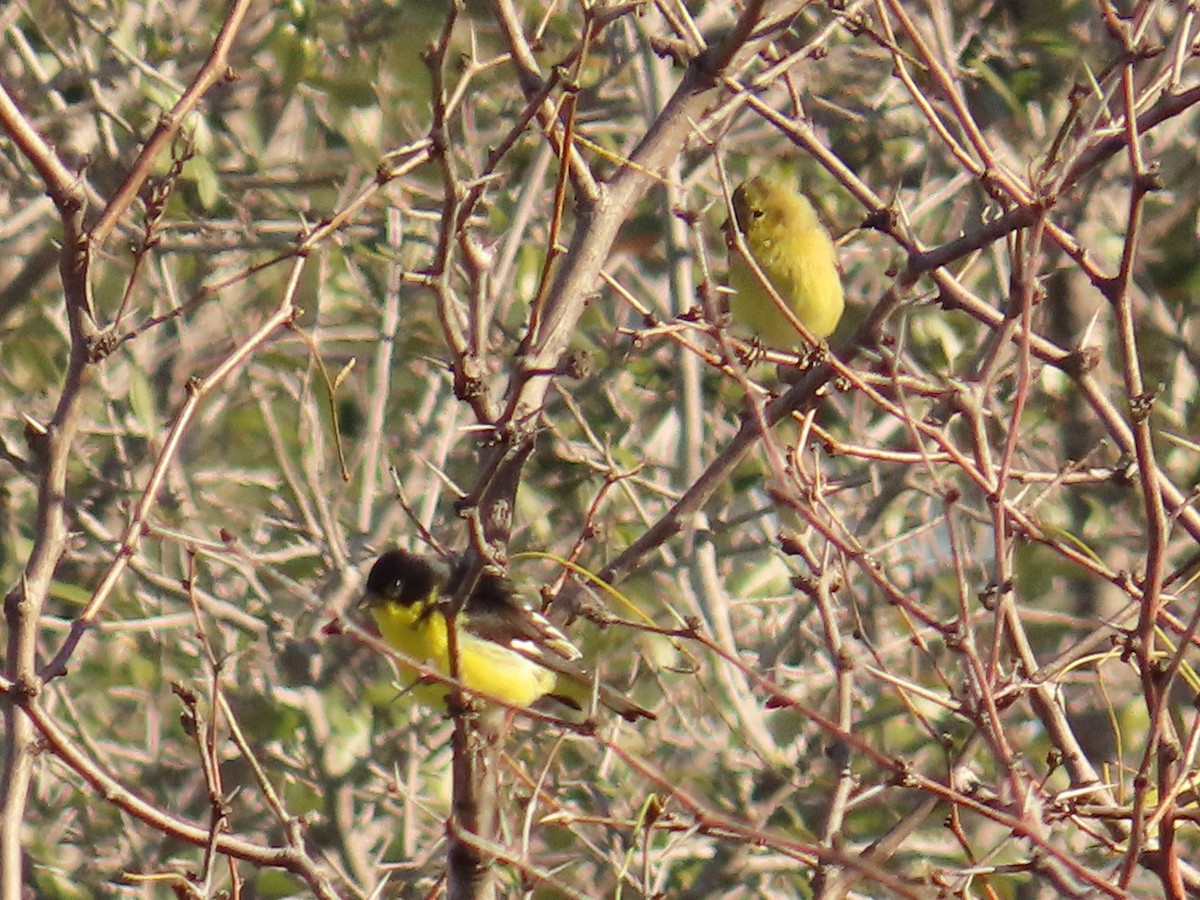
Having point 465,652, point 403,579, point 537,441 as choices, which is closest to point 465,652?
point 465,652

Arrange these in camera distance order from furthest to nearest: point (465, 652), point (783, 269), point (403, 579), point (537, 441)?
1. point (783, 269)
2. point (537, 441)
3. point (403, 579)
4. point (465, 652)

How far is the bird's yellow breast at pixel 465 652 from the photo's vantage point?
4.43 m

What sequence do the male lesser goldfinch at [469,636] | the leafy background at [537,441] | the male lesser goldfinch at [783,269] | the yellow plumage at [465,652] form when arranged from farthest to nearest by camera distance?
1. the leafy background at [537,441]
2. the male lesser goldfinch at [783,269]
3. the yellow plumage at [465,652]
4. the male lesser goldfinch at [469,636]

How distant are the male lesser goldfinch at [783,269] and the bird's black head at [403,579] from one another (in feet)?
3.72

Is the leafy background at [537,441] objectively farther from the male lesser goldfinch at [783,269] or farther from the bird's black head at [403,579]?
the bird's black head at [403,579]

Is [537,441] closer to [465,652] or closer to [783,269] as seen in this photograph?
[465,652]

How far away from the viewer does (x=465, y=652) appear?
4.40 m

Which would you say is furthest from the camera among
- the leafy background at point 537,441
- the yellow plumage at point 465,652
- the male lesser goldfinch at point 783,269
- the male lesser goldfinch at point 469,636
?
the leafy background at point 537,441

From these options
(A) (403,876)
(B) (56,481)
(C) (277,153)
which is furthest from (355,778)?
(B) (56,481)

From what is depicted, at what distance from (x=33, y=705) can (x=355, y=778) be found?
3845 millimetres

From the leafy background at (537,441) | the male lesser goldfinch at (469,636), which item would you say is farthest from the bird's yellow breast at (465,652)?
the leafy background at (537,441)

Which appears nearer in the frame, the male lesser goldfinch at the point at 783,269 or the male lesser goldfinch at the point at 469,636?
the male lesser goldfinch at the point at 469,636

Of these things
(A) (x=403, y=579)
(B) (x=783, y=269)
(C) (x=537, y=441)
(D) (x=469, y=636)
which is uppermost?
(B) (x=783, y=269)

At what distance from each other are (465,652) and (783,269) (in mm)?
1434
